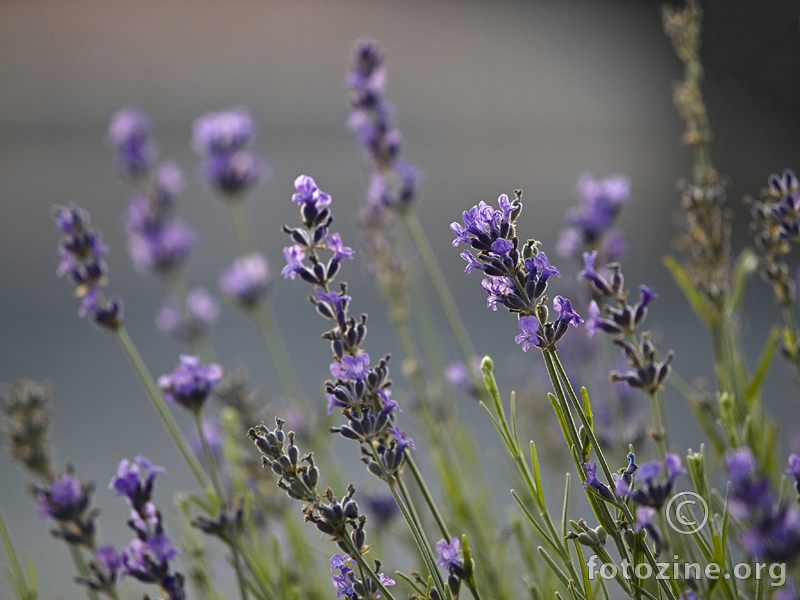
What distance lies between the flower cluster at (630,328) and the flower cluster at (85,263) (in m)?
0.46

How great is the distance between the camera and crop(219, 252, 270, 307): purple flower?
117 centimetres

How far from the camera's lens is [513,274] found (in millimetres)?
459

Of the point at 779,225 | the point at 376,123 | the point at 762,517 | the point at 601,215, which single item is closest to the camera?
the point at 762,517

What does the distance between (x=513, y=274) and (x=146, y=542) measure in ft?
1.11

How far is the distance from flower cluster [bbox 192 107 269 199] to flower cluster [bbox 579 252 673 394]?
74 centimetres

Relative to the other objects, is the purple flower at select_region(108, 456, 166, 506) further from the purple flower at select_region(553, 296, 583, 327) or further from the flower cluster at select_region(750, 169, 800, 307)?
the flower cluster at select_region(750, 169, 800, 307)

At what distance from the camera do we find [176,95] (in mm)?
3727

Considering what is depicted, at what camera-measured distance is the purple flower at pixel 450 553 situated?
1.70ft

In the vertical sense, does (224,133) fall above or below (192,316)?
above

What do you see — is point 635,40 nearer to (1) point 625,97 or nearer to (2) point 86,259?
(1) point 625,97

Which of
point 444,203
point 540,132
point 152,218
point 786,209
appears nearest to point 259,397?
point 152,218

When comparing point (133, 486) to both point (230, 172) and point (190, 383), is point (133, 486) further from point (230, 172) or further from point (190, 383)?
point (230, 172)

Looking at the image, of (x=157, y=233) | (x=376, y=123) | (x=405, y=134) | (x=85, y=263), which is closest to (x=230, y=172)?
(x=157, y=233)

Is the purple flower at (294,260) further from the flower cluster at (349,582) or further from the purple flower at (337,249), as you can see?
the flower cluster at (349,582)
